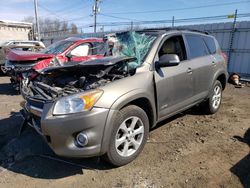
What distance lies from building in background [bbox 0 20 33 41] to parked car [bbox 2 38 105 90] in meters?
10.5

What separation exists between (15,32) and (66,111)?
16513 millimetres

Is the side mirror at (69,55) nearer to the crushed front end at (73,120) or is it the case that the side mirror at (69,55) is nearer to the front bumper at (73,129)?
the crushed front end at (73,120)

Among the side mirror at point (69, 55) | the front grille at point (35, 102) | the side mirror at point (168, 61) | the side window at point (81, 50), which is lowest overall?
the front grille at point (35, 102)

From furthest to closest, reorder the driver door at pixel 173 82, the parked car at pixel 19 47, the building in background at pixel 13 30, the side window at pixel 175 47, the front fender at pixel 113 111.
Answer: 1. the building in background at pixel 13 30
2. the parked car at pixel 19 47
3. the side window at pixel 175 47
4. the driver door at pixel 173 82
5. the front fender at pixel 113 111

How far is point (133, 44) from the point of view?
436cm

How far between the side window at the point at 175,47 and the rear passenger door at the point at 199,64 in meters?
0.14

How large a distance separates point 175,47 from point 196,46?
0.70 metres

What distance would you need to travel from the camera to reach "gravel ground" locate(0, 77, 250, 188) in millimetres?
3193

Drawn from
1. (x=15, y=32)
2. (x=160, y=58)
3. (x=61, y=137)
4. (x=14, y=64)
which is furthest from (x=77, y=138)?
(x=15, y=32)

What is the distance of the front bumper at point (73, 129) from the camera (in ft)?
9.72

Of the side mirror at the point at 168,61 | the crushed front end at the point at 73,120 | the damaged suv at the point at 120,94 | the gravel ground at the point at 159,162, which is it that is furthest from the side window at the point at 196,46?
the crushed front end at the point at 73,120

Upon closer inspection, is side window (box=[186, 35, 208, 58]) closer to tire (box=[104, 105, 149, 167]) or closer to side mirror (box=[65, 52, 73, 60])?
tire (box=[104, 105, 149, 167])

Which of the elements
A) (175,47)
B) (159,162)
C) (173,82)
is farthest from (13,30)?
(159,162)

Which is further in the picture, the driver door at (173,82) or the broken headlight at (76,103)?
the driver door at (173,82)
